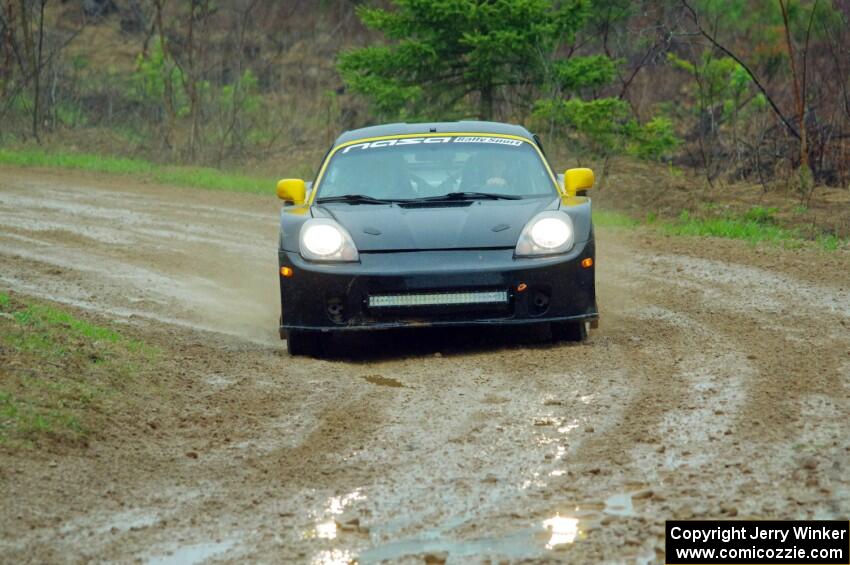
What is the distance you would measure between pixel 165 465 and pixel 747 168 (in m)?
16.5

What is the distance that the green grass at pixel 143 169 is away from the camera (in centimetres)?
2156

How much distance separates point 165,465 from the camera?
5617mm

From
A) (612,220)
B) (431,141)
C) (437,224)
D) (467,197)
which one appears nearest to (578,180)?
(467,197)

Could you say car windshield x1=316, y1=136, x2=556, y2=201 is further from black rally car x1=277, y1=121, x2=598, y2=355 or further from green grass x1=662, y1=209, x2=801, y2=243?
green grass x1=662, y1=209, x2=801, y2=243

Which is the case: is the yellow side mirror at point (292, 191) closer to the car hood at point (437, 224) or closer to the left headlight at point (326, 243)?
the car hood at point (437, 224)

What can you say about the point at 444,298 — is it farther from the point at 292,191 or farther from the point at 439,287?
the point at 292,191

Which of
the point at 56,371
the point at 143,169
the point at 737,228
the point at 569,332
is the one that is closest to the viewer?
the point at 56,371

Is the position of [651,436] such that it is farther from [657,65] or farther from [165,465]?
[657,65]

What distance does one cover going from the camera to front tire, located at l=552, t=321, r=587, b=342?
8195 millimetres

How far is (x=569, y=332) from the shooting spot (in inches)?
324

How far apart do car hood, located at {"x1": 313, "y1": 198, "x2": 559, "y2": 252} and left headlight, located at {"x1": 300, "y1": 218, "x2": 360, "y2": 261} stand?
0.19 ft

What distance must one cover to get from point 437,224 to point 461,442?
252 cm

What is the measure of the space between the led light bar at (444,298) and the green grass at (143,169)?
13.2 metres

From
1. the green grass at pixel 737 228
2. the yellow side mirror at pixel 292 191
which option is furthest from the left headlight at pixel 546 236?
the green grass at pixel 737 228
